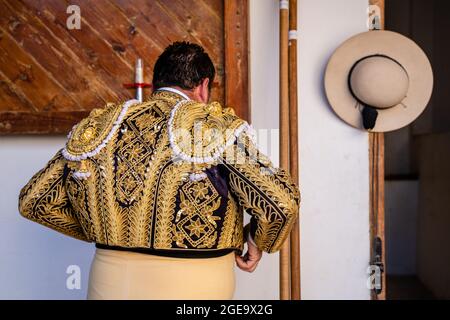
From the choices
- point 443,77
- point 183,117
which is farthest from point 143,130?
point 443,77

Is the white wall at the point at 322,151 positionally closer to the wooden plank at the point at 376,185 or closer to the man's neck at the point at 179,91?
the wooden plank at the point at 376,185

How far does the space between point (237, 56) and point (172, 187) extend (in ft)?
2.75

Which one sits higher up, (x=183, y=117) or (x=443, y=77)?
(x=443, y=77)

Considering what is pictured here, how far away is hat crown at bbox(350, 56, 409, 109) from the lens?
6.23 ft

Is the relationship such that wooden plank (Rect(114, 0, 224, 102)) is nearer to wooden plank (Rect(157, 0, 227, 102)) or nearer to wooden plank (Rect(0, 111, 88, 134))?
wooden plank (Rect(157, 0, 227, 102))

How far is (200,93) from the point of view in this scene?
1397 millimetres

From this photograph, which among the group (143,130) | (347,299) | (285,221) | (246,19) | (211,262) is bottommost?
(347,299)

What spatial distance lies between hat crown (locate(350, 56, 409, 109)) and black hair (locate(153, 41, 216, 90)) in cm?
76

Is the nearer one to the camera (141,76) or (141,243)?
(141,243)

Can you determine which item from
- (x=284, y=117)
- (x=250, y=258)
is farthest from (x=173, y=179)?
(x=284, y=117)

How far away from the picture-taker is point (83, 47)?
2.10 m

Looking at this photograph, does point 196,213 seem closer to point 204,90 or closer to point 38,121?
point 204,90
